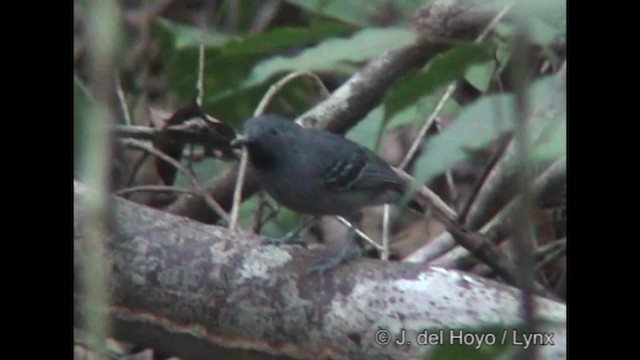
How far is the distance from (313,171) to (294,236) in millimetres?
117

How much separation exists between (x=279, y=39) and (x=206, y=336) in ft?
2.11

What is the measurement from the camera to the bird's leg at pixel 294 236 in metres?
1.23

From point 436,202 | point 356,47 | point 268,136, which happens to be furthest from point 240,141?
point 356,47

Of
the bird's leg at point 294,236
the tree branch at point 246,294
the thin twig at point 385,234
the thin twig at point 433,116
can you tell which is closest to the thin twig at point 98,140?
the thin twig at point 433,116

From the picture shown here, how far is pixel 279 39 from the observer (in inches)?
21.2

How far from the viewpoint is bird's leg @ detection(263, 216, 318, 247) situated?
1226 mm

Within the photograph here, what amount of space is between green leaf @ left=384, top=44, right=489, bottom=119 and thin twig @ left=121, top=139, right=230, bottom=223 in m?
1.04

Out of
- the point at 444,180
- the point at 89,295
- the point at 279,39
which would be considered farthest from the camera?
the point at 444,180

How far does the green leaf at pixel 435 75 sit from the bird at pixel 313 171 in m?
0.92

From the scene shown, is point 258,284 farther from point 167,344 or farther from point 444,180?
point 444,180

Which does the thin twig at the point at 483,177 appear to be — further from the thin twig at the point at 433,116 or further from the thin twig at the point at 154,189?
the thin twig at the point at 154,189

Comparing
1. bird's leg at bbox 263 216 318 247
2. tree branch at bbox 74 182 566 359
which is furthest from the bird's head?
tree branch at bbox 74 182 566 359

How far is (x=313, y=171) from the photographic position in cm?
148
